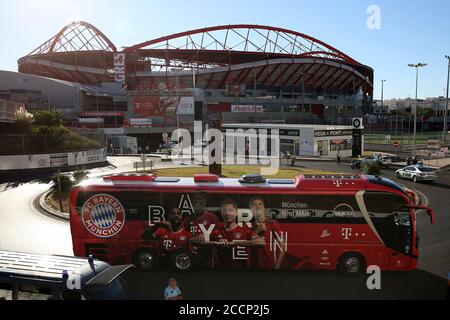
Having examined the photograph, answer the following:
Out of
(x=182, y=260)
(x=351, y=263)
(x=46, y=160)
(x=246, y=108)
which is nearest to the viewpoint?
(x=351, y=263)

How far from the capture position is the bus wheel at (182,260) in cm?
1232

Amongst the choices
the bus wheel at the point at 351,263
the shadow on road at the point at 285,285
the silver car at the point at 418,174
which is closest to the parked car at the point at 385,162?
the silver car at the point at 418,174

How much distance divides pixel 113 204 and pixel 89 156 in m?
27.3

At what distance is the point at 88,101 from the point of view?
86625mm

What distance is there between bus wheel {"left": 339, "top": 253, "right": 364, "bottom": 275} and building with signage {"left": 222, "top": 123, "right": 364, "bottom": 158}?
38.9 meters

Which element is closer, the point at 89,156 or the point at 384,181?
the point at 384,181

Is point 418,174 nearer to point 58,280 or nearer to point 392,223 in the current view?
point 392,223

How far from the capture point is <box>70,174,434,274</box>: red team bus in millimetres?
11773

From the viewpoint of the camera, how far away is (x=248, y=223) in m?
12.0

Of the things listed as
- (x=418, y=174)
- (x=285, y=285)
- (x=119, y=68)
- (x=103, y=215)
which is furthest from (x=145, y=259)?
(x=119, y=68)

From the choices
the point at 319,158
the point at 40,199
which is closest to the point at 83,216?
the point at 40,199

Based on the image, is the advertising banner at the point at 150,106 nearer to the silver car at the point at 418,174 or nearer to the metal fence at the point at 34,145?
the metal fence at the point at 34,145

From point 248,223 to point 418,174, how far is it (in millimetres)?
23667
